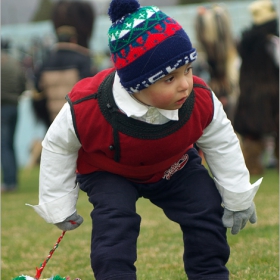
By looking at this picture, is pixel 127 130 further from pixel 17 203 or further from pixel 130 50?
pixel 17 203

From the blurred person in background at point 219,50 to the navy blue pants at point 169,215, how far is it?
17.9 ft

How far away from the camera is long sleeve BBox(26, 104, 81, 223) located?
9.25ft

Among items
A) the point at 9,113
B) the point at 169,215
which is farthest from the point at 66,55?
the point at 169,215

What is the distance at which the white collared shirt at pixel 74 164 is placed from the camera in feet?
9.30

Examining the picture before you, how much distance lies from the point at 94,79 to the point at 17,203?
412 centimetres

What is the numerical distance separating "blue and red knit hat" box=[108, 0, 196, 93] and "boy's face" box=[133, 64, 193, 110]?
1.3 inches

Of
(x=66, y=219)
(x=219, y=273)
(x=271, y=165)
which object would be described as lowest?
(x=271, y=165)

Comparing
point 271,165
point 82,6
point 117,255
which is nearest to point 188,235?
point 117,255

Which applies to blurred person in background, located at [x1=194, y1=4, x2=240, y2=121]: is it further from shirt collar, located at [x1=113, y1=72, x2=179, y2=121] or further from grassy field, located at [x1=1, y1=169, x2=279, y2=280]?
shirt collar, located at [x1=113, y1=72, x2=179, y2=121]

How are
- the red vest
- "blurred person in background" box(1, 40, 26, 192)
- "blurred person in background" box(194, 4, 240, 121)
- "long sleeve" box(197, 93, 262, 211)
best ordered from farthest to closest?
"blurred person in background" box(194, 4, 240, 121), "blurred person in background" box(1, 40, 26, 192), "long sleeve" box(197, 93, 262, 211), the red vest

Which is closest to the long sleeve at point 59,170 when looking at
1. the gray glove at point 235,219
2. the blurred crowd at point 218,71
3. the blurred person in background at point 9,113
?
the gray glove at point 235,219

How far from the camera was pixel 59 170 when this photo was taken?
2871 millimetres

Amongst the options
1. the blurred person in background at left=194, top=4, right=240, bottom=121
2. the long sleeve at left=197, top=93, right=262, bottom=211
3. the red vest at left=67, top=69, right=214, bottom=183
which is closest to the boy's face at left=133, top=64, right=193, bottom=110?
the red vest at left=67, top=69, right=214, bottom=183

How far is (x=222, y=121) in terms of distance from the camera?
288 cm
